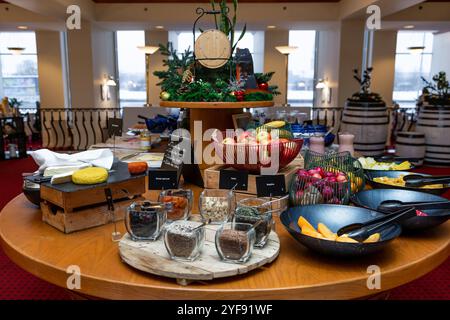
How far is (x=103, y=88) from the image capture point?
10141 millimetres

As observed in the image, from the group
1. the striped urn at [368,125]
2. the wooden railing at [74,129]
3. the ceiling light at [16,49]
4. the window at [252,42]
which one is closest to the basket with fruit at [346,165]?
the striped urn at [368,125]

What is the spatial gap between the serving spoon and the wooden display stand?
0.97 m

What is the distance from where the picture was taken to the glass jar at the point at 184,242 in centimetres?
120

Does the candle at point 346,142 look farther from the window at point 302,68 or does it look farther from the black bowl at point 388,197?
the window at point 302,68

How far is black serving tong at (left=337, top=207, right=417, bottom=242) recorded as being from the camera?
1309 millimetres

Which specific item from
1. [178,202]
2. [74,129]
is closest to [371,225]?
[178,202]

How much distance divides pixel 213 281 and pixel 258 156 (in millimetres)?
717

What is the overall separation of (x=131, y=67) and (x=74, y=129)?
3978 millimetres

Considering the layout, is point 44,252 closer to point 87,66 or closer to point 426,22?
point 87,66

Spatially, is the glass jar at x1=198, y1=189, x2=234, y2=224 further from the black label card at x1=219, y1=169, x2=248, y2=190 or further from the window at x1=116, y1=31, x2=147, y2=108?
the window at x1=116, y1=31, x2=147, y2=108

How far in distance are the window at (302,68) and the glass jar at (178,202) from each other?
12116 millimetres

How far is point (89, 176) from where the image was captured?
1.52m
